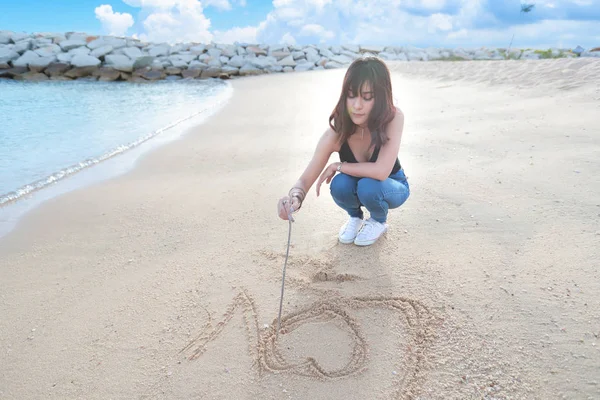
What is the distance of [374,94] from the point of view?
2.21 meters

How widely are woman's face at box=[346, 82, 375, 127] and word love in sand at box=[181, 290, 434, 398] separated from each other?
952 mm

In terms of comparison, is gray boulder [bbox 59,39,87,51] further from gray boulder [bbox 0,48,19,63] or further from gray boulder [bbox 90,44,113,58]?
gray boulder [bbox 0,48,19,63]

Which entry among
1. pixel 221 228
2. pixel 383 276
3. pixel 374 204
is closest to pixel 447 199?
pixel 374 204

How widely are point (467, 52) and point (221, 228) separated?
18.5 m

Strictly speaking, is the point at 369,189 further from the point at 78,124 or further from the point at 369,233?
the point at 78,124

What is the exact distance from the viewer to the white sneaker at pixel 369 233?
266 centimetres

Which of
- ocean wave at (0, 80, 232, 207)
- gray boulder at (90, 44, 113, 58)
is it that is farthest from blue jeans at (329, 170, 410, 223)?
gray boulder at (90, 44, 113, 58)

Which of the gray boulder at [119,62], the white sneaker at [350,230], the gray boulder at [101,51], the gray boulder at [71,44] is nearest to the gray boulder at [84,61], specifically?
the gray boulder at [119,62]

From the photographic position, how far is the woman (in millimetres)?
2209

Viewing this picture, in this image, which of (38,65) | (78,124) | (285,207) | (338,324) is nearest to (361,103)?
(285,207)

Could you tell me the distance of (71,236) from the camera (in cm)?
312

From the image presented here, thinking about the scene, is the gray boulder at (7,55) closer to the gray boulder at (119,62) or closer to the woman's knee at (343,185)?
the gray boulder at (119,62)

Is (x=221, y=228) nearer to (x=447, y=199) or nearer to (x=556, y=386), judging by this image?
(x=447, y=199)

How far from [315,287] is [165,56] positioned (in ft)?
56.6
